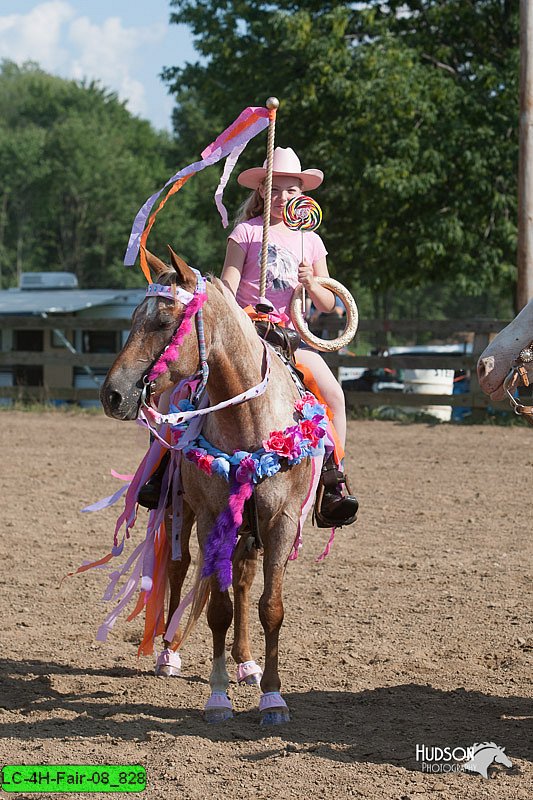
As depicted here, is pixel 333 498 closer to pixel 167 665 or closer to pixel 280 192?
pixel 167 665

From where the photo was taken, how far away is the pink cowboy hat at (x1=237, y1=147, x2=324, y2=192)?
4641mm

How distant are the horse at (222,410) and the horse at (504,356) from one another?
959 mm

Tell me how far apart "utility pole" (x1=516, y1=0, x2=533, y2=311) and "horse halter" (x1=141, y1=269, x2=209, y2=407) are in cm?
896

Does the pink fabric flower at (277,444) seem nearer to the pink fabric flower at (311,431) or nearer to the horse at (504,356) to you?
the pink fabric flower at (311,431)

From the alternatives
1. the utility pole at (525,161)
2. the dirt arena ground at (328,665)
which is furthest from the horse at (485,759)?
the utility pole at (525,161)

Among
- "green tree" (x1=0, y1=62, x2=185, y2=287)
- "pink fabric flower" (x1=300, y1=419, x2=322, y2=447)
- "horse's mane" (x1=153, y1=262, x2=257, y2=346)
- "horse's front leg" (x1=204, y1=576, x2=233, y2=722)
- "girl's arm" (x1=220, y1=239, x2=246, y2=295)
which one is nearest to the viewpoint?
"horse's mane" (x1=153, y1=262, x2=257, y2=346)

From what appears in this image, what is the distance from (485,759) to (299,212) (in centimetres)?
249

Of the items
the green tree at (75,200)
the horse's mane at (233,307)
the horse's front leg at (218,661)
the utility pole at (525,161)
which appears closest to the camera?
the horse's mane at (233,307)

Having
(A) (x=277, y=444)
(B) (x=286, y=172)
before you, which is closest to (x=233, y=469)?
(A) (x=277, y=444)

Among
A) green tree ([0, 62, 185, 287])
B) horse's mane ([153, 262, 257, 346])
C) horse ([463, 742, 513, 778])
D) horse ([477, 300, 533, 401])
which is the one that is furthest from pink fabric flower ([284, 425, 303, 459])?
green tree ([0, 62, 185, 287])

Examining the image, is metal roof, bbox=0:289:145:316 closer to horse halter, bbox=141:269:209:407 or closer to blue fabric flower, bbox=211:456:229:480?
blue fabric flower, bbox=211:456:229:480

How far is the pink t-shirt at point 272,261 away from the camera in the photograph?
14.8 feet

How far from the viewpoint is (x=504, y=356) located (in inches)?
137

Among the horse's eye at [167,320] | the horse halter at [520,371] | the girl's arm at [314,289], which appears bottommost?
the horse halter at [520,371]
